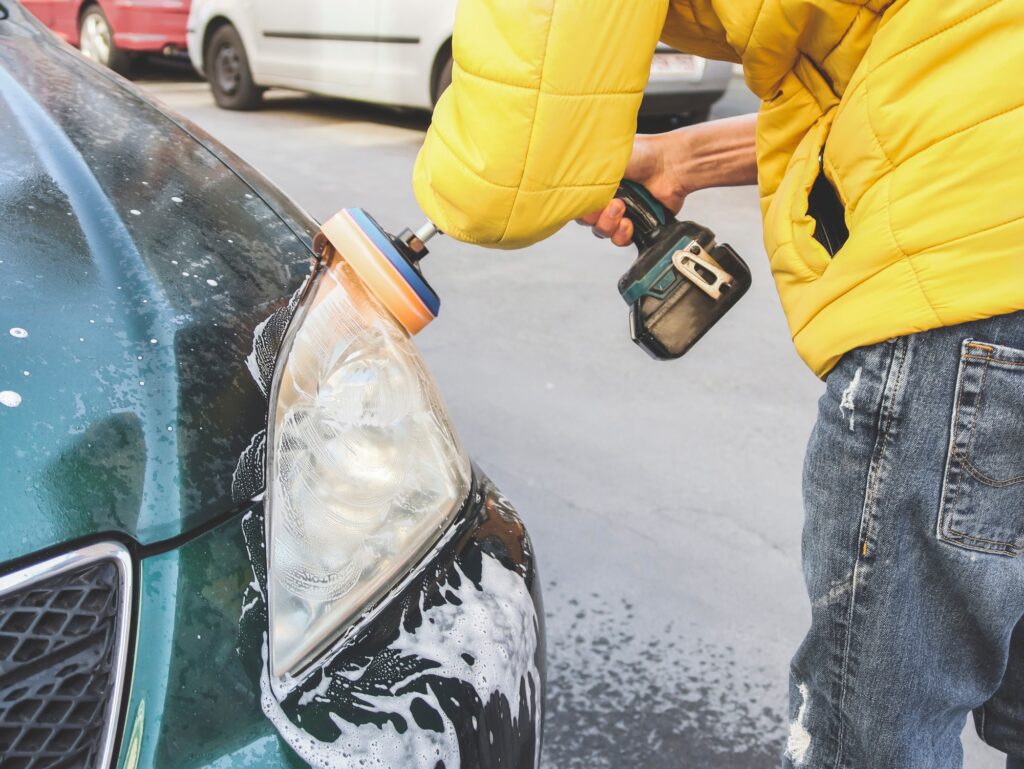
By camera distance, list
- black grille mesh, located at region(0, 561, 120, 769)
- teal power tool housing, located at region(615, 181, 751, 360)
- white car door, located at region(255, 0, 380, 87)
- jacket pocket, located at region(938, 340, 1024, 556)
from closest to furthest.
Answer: black grille mesh, located at region(0, 561, 120, 769)
jacket pocket, located at region(938, 340, 1024, 556)
teal power tool housing, located at region(615, 181, 751, 360)
white car door, located at region(255, 0, 380, 87)

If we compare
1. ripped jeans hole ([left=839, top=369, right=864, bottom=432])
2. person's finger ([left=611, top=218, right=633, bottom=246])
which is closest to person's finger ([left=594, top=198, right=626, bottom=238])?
person's finger ([left=611, top=218, right=633, bottom=246])

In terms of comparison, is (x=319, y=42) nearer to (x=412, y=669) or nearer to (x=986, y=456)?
(x=412, y=669)

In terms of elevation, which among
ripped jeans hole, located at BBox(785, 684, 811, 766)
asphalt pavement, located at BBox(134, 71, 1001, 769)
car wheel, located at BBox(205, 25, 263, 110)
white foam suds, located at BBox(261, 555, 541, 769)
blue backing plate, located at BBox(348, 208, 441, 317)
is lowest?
car wheel, located at BBox(205, 25, 263, 110)

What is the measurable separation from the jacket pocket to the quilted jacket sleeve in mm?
444

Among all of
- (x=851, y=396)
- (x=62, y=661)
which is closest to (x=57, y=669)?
(x=62, y=661)

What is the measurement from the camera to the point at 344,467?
1.17 m

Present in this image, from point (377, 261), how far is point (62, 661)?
0.56m

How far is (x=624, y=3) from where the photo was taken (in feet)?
3.28

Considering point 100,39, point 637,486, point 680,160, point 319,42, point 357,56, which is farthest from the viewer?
point 100,39

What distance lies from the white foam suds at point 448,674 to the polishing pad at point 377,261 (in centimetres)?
34

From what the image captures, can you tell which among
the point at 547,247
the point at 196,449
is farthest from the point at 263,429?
the point at 547,247

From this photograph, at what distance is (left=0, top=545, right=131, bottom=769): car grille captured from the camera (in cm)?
86

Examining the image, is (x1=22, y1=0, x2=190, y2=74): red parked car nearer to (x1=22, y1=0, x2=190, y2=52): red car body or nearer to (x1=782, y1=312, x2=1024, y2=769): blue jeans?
(x1=22, y1=0, x2=190, y2=52): red car body

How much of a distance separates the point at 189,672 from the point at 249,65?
7971 millimetres
